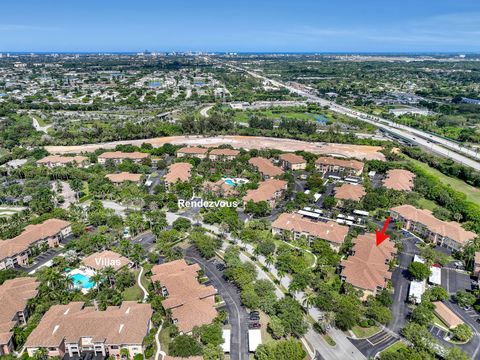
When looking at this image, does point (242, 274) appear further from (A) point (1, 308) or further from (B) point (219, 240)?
(A) point (1, 308)

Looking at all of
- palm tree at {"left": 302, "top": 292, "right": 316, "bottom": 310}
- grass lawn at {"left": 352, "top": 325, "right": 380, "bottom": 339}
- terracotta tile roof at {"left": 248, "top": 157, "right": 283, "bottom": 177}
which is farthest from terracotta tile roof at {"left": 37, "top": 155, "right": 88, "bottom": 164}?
grass lawn at {"left": 352, "top": 325, "right": 380, "bottom": 339}

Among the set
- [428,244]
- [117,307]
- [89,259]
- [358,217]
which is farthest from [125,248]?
[428,244]

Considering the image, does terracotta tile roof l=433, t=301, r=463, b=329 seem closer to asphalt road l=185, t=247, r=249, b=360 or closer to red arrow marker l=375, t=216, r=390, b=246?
red arrow marker l=375, t=216, r=390, b=246

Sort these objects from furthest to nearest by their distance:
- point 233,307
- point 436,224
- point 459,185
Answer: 1. point 459,185
2. point 436,224
3. point 233,307

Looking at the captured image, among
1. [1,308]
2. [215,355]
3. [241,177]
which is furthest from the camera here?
[241,177]

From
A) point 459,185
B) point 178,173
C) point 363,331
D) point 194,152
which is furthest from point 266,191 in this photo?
point 459,185

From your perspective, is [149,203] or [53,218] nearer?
[53,218]

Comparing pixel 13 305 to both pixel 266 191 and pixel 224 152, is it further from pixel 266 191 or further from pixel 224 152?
pixel 224 152
